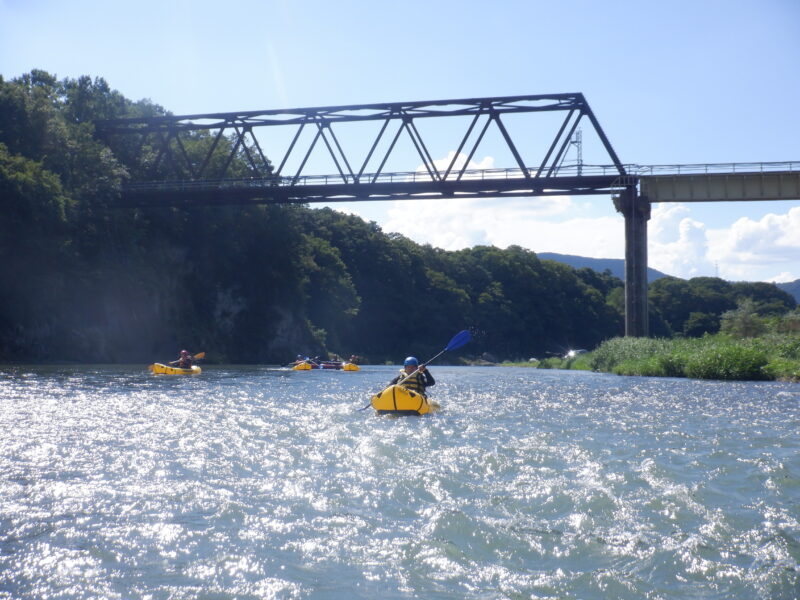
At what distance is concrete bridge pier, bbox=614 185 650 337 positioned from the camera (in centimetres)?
4022

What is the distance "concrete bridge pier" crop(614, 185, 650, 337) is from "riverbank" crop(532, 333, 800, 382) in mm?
1795

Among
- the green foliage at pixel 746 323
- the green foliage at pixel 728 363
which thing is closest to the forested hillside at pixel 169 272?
the green foliage at pixel 728 363

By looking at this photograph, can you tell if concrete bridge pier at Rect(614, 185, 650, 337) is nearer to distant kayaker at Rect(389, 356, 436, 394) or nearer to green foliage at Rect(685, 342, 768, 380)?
green foliage at Rect(685, 342, 768, 380)

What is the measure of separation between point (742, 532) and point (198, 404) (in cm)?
1492

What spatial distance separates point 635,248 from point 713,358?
949 cm

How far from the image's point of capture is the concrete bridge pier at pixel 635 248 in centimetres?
4022

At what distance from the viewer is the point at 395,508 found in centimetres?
838

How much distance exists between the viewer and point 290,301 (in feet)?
228

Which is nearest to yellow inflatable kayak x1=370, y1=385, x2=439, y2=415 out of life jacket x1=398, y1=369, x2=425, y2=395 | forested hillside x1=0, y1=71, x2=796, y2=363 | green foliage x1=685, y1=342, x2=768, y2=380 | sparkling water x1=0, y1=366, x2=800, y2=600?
life jacket x1=398, y1=369, x2=425, y2=395

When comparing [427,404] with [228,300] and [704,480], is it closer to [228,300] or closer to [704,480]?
[704,480]

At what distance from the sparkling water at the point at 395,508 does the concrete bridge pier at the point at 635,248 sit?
24.7m

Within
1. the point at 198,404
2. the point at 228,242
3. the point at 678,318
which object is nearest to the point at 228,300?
the point at 228,242

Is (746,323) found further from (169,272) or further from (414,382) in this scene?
(169,272)

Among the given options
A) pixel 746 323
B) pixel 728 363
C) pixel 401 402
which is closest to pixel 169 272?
pixel 746 323
